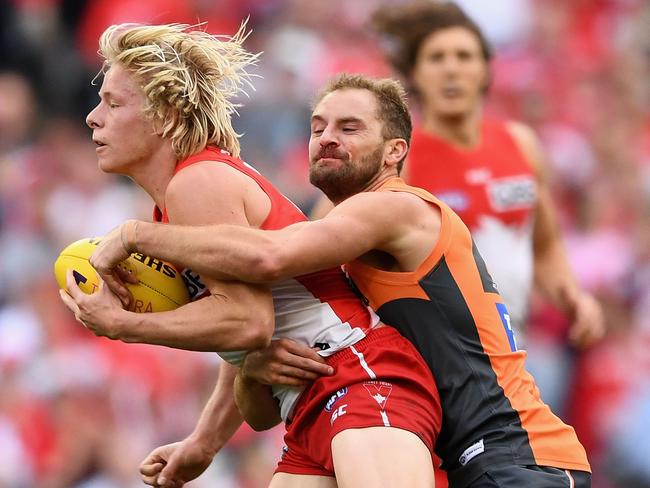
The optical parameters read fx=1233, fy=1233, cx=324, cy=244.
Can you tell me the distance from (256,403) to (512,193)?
107 inches

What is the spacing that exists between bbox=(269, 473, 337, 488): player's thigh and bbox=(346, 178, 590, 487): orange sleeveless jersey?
406 mm

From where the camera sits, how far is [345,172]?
14.8ft

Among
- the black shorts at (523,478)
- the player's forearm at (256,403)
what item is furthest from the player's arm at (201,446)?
the black shorts at (523,478)

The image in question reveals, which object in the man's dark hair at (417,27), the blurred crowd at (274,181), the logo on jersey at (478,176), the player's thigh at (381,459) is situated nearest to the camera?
the player's thigh at (381,459)

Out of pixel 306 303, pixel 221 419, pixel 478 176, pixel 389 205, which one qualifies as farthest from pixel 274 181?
pixel 389 205

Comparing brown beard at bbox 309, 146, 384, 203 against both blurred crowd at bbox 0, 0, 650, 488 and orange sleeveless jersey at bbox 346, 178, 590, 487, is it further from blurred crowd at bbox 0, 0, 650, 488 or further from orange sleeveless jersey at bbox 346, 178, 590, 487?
blurred crowd at bbox 0, 0, 650, 488

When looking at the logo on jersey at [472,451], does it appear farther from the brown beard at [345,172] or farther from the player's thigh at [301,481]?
the brown beard at [345,172]

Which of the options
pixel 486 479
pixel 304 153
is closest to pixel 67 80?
pixel 304 153

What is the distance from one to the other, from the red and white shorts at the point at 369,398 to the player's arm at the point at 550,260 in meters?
2.71

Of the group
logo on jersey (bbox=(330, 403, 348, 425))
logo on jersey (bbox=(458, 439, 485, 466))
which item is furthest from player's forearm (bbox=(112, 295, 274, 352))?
logo on jersey (bbox=(458, 439, 485, 466))

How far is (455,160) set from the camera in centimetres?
692

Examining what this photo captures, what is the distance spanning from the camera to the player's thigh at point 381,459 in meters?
3.96

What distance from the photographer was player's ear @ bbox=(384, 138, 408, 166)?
15.1 feet

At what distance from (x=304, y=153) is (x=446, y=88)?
3250 millimetres
